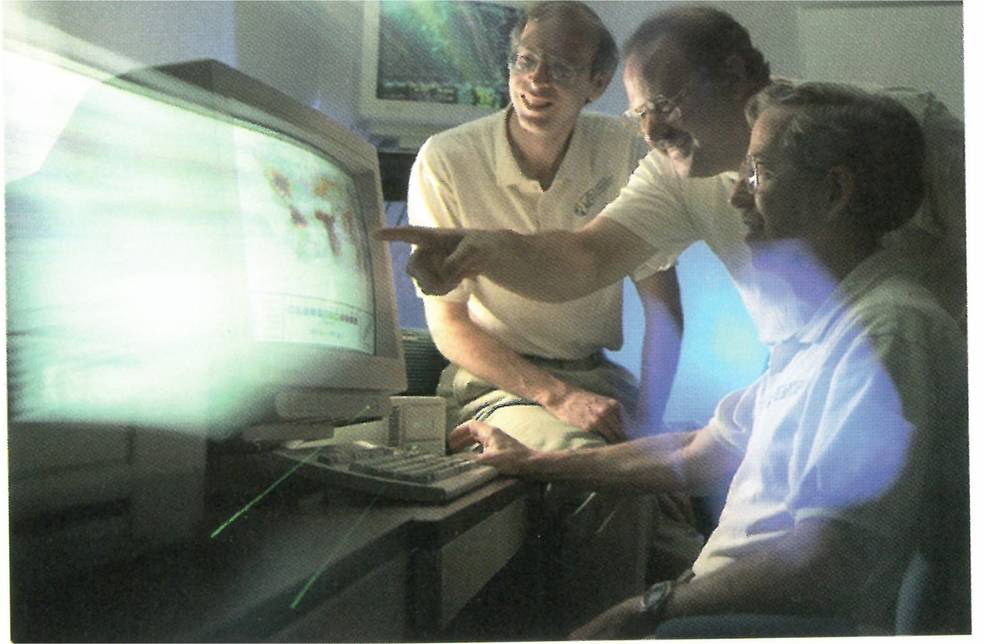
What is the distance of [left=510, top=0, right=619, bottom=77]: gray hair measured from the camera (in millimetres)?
916

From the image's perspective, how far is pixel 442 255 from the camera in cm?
91

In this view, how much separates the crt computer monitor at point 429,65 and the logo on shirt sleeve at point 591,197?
120 millimetres

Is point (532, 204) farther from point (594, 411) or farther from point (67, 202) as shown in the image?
point (67, 202)

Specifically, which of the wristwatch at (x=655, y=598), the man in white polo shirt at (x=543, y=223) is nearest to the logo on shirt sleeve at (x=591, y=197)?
the man in white polo shirt at (x=543, y=223)

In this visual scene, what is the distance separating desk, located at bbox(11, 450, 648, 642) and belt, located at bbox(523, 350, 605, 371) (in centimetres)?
12

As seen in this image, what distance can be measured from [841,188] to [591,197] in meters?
0.24

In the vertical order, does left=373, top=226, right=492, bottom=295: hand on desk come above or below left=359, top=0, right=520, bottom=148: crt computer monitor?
below

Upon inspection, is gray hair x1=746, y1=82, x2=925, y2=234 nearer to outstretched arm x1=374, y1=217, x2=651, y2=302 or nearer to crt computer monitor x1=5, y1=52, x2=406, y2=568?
outstretched arm x1=374, y1=217, x2=651, y2=302

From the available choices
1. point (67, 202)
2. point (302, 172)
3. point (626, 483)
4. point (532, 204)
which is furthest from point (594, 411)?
point (67, 202)

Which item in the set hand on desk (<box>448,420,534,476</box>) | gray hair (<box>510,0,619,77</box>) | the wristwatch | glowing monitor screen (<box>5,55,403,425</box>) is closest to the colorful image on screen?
glowing monitor screen (<box>5,55,403,425</box>)

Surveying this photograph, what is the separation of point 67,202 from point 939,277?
81 centimetres

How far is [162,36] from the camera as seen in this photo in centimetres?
86

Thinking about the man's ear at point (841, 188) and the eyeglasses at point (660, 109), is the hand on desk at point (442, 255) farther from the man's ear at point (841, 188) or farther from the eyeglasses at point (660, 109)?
the man's ear at point (841, 188)

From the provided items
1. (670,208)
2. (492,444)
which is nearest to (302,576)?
(492,444)
